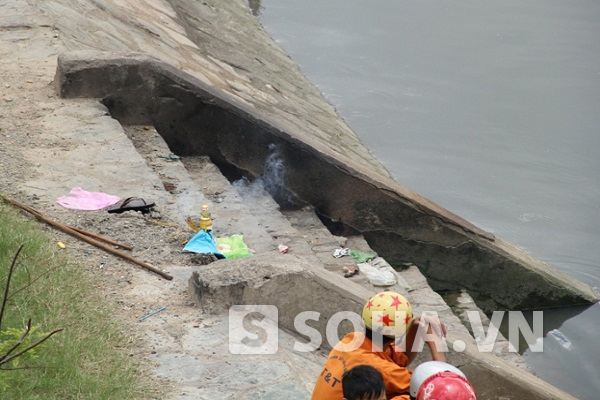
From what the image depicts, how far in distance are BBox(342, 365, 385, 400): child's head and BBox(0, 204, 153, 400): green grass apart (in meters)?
0.99

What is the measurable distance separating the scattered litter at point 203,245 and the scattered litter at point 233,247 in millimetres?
A: 98

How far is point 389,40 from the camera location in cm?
1612

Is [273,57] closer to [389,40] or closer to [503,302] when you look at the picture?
[389,40]

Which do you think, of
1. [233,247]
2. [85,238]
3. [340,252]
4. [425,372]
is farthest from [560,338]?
[425,372]

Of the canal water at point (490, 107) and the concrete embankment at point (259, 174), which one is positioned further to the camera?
the canal water at point (490, 107)

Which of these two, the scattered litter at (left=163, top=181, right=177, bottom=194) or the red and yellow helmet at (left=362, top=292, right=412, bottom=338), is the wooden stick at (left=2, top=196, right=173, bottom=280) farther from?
the red and yellow helmet at (left=362, top=292, right=412, bottom=338)

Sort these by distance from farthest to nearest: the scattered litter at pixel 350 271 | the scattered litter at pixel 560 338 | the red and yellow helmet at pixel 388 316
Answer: the scattered litter at pixel 560 338, the scattered litter at pixel 350 271, the red and yellow helmet at pixel 388 316

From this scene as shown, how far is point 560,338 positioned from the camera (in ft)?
27.4

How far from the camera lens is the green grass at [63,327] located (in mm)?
4395

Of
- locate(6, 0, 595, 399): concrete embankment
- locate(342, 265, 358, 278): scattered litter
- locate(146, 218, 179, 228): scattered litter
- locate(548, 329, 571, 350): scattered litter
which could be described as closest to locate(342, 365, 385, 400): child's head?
locate(6, 0, 595, 399): concrete embankment

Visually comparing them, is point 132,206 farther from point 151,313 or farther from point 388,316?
point 388,316

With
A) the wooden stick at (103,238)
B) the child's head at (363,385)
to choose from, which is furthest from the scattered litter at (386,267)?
the child's head at (363,385)

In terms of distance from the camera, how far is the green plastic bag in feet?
20.0

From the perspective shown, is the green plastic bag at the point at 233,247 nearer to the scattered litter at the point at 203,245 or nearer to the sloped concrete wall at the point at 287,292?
the scattered litter at the point at 203,245
